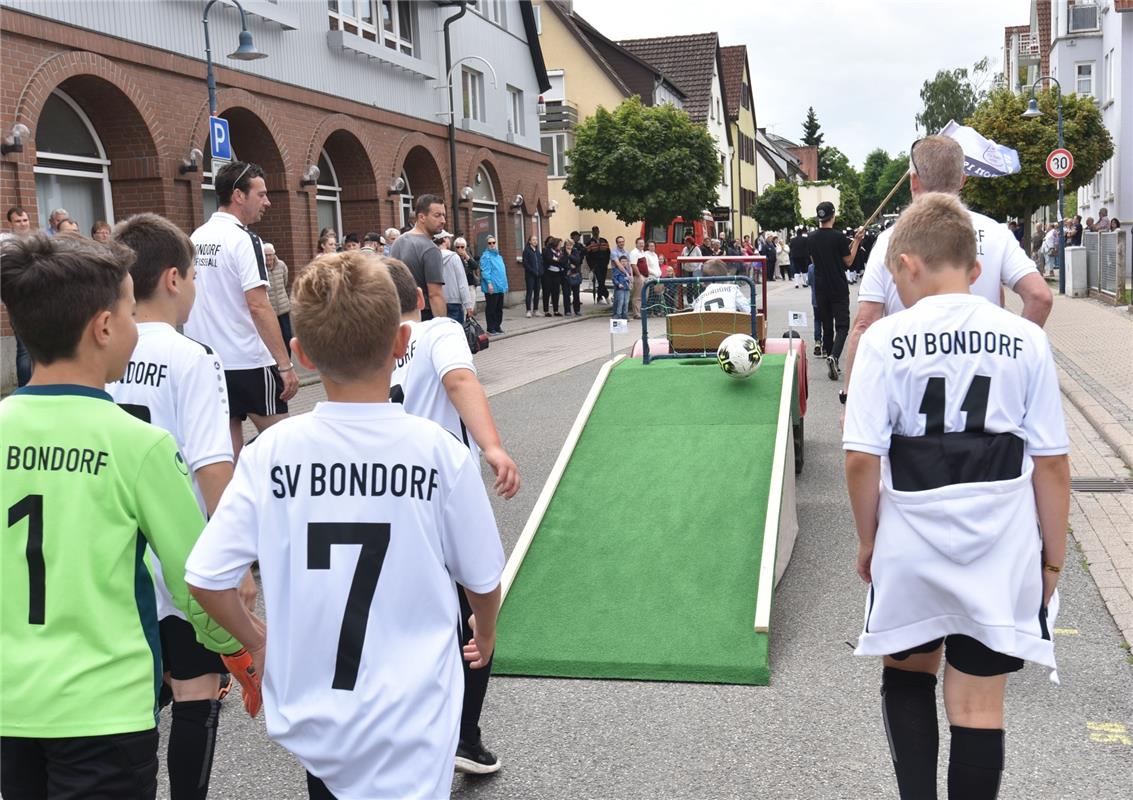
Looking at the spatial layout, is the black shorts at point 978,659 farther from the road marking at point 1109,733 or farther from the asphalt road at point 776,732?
the road marking at point 1109,733

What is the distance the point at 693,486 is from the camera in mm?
6207

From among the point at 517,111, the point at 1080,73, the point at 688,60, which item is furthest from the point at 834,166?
the point at 517,111

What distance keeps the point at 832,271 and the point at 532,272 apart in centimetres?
1505

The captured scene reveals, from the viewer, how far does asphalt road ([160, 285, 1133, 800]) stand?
385 centimetres

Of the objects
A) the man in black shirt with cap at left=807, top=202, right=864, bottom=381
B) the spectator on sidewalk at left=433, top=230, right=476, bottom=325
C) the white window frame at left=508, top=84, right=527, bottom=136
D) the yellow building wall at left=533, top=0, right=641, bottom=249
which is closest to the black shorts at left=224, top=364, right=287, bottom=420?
the spectator on sidewalk at left=433, top=230, right=476, bottom=325

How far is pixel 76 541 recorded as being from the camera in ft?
7.80

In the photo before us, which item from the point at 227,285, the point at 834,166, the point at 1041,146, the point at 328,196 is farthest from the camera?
the point at 834,166

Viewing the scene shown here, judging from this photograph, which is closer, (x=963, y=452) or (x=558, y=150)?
(x=963, y=452)

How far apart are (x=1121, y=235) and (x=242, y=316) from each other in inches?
808

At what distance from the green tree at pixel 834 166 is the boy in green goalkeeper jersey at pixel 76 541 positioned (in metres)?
157

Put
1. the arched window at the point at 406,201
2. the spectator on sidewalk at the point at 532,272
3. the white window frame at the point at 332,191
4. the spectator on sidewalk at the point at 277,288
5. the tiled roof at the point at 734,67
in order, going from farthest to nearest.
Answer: the tiled roof at the point at 734,67 < the spectator on sidewalk at the point at 532,272 < the arched window at the point at 406,201 < the white window frame at the point at 332,191 < the spectator on sidewalk at the point at 277,288

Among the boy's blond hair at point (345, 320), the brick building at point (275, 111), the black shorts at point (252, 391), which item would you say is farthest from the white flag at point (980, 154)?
the brick building at point (275, 111)

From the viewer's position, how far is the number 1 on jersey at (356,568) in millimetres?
2314

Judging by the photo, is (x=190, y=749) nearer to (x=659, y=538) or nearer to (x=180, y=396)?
(x=180, y=396)
